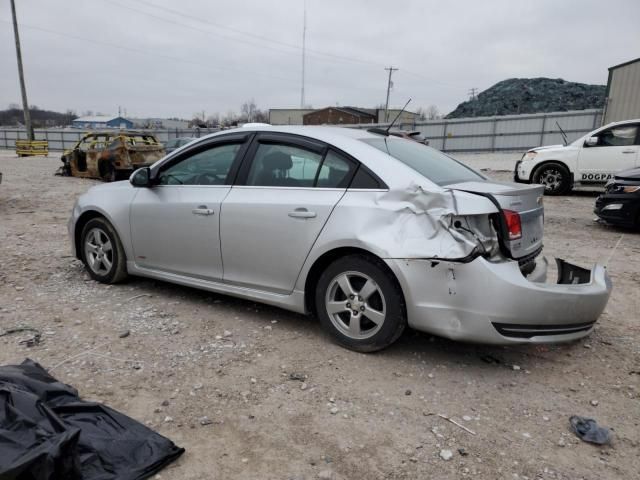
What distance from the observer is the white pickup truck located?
33.4 ft

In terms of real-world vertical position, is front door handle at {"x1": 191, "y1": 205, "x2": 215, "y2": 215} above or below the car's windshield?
below

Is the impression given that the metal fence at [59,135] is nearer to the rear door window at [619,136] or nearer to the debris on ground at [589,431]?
the rear door window at [619,136]

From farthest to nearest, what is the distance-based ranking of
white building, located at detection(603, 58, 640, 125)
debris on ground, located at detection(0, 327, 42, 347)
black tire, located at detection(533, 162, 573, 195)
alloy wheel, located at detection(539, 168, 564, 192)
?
white building, located at detection(603, 58, 640, 125), alloy wheel, located at detection(539, 168, 564, 192), black tire, located at detection(533, 162, 573, 195), debris on ground, located at detection(0, 327, 42, 347)

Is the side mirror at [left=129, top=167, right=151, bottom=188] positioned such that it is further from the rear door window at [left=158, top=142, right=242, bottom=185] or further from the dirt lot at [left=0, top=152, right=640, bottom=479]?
the dirt lot at [left=0, top=152, right=640, bottom=479]

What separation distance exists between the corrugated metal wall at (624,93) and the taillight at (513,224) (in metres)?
17.7

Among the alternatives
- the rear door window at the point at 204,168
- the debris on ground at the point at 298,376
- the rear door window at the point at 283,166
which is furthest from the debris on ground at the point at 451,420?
the rear door window at the point at 204,168

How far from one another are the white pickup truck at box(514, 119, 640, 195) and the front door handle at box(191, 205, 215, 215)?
355 inches

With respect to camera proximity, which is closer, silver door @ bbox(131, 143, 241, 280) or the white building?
silver door @ bbox(131, 143, 241, 280)

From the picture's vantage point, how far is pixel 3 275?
497cm

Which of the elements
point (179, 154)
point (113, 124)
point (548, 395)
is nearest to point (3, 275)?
point (179, 154)

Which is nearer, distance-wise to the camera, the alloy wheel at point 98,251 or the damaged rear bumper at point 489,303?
the damaged rear bumper at point 489,303

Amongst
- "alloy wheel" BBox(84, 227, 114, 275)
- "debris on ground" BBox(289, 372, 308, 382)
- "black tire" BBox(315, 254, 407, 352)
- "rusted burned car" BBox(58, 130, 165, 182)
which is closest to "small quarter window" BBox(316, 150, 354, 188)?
"black tire" BBox(315, 254, 407, 352)

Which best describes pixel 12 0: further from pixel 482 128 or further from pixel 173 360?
pixel 173 360

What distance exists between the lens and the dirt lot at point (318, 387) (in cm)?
229
